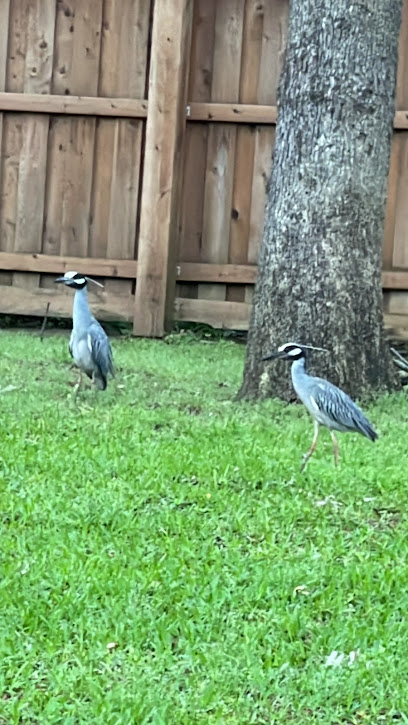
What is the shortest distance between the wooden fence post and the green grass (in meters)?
3.84

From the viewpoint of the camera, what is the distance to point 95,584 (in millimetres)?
4633

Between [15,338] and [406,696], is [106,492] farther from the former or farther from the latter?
[15,338]

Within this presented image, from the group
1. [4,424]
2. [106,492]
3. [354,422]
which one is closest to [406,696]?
[106,492]

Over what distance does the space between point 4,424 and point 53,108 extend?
213 inches

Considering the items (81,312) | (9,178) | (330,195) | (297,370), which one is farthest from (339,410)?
(9,178)

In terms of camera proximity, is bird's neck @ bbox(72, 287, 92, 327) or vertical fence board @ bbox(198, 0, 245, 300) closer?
bird's neck @ bbox(72, 287, 92, 327)

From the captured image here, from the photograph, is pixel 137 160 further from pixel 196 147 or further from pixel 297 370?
pixel 297 370

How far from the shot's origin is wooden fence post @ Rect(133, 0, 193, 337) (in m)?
11.4

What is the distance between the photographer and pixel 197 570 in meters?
4.86

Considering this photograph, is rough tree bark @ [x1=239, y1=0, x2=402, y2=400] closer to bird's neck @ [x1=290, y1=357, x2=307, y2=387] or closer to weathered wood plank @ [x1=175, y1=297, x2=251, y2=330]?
bird's neck @ [x1=290, y1=357, x2=307, y2=387]

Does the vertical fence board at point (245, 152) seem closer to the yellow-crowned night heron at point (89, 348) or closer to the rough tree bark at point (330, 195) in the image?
the yellow-crowned night heron at point (89, 348)

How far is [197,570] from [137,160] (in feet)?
24.9

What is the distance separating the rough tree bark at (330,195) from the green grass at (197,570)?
0.61m

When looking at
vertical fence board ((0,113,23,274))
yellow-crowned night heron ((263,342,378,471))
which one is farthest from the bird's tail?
vertical fence board ((0,113,23,274))
